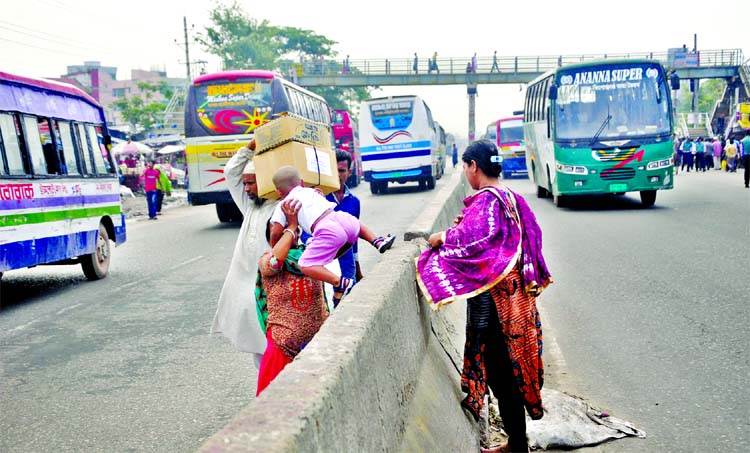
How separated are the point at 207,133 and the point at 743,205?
1219 cm

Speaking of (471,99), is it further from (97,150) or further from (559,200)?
(97,150)

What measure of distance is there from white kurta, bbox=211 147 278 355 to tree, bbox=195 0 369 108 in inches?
2383

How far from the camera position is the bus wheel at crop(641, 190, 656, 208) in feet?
60.8

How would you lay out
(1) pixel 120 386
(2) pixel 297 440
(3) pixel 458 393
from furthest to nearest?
(1) pixel 120 386 → (3) pixel 458 393 → (2) pixel 297 440

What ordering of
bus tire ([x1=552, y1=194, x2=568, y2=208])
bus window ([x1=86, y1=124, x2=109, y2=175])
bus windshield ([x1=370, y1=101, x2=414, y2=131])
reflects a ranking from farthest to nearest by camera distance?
bus windshield ([x1=370, y1=101, x2=414, y2=131])
bus tire ([x1=552, y1=194, x2=568, y2=208])
bus window ([x1=86, y1=124, x2=109, y2=175])

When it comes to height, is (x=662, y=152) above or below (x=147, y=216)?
above

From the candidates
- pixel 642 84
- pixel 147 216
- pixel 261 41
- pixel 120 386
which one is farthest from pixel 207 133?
pixel 261 41

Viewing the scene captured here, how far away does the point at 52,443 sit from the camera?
15.0 feet

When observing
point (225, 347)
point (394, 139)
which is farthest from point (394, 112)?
point (225, 347)

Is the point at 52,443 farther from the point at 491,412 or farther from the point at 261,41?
the point at 261,41

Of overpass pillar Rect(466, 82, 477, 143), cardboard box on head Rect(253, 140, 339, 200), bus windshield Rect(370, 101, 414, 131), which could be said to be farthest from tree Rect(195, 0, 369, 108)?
cardboard box on head Rect(253, 140, 339, 200)

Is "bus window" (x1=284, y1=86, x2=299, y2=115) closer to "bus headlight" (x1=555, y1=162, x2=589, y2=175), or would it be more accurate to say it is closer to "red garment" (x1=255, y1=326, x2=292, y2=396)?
"bus headlight" (x1=555, y1=162, x2=589, y2=175)

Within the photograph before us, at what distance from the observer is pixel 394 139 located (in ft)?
96.7

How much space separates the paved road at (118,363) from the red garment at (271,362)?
81 cm
